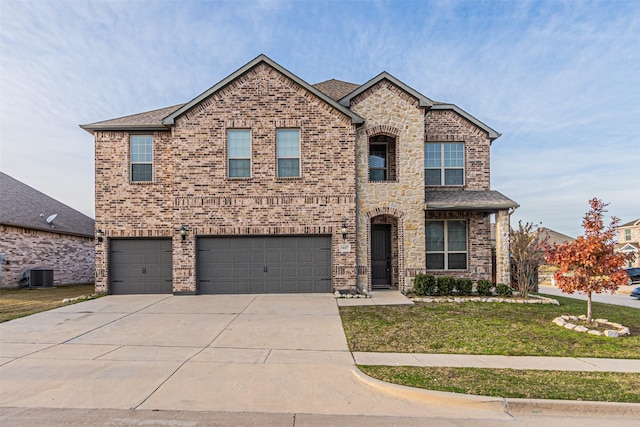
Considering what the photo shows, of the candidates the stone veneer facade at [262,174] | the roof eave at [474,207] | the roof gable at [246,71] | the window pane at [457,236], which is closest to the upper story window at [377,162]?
the stone veneer facade at [262,174]

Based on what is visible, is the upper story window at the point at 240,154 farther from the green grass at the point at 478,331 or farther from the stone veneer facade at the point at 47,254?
the stone veneer facade at the point at 47,254

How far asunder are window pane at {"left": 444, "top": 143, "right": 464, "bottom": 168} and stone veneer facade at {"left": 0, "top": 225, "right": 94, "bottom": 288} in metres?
20.4

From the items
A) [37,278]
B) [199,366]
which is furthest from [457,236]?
[37,278]

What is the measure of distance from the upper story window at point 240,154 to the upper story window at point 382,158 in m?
4.90

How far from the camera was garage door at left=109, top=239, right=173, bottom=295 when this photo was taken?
1370 centimetres

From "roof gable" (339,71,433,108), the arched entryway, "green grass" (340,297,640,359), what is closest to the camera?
"green grass" (340,297,640,359)

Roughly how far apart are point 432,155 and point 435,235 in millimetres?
3409

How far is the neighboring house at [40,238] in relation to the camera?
17.0 meters

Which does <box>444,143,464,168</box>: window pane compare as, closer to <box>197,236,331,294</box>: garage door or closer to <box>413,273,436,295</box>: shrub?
<box>413,273,436,295</box>: shrub

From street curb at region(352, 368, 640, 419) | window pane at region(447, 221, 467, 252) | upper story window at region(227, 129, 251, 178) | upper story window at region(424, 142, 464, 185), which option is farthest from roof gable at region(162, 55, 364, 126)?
street curb at region(352, 368, 640, 419)

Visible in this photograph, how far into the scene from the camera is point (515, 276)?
13945 mm

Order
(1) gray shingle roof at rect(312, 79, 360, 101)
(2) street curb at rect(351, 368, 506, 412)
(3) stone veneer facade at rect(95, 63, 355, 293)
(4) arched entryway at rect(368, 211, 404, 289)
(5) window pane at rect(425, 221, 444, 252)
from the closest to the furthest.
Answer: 1. (2) street curb at rect(351, 368, 506, 412)
2. (3) stone veneer facade at rect(95, 63, 355, 293)
3. (4) arched entryway at rect(368, 211, 404, 289)
4. (5) window pane at rect(425, 221, 444, 252)
5. (1) gray shingle roof at rect(312, 79, 360, 101)

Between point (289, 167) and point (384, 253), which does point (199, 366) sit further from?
point (384, 253)

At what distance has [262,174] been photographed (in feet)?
43.3
